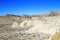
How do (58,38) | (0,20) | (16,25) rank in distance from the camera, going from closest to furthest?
(58,38)
(16,25)
(0,20)

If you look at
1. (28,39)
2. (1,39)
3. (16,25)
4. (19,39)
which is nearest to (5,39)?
(1,39)

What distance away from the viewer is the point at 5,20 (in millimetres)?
72312

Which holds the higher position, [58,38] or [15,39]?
[58,38]

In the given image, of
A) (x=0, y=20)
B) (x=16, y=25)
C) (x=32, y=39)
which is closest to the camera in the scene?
(x=32, y=39)

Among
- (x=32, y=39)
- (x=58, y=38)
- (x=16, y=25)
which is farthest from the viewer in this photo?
(x=16, y=25)

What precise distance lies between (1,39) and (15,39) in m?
2.58

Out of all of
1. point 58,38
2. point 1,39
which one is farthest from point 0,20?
point 58,38

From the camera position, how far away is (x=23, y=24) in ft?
149

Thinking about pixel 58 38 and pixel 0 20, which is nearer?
pixel 58 38

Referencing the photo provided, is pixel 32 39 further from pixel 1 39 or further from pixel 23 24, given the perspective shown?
pixel 23 24

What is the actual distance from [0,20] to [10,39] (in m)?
47.6

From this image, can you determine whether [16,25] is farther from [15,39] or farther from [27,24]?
[15,39]

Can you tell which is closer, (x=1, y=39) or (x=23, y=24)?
(x=1, y=39)

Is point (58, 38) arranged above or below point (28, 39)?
above
